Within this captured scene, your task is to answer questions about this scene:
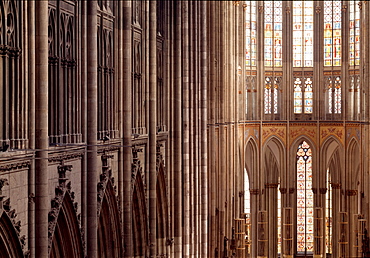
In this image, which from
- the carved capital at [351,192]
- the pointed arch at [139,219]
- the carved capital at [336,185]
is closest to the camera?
the pointed arch at [139,219]

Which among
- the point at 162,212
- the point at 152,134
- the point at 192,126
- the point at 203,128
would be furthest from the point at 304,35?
the point at 152,134

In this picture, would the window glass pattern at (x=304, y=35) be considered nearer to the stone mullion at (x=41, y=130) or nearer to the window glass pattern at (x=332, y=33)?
the window glass pattern at (x=332, y=33)

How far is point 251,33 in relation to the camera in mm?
44406

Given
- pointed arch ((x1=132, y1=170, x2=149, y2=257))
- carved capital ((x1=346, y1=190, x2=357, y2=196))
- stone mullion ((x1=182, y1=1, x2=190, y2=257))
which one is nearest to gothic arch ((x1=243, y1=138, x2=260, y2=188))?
carved capital ((x1=346, y1=190, x2=357, y2=196))

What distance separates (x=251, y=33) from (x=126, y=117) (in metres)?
26.3

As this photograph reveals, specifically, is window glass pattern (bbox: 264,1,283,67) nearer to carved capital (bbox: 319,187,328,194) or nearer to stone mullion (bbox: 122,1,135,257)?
carved capital (bbox: 319,187,328,194)

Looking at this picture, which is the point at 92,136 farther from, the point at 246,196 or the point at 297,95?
the point at 297,95

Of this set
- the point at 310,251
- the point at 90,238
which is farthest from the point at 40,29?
the point at 310,251

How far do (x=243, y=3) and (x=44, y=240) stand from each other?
3228 cm

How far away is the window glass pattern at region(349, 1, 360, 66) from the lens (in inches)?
1666

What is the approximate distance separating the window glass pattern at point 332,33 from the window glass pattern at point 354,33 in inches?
43.2

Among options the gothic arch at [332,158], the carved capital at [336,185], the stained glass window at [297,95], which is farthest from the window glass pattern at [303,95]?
the carved capital at [336,185]

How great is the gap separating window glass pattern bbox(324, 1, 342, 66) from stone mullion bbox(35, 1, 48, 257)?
3306 cm

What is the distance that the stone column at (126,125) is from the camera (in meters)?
19.0
